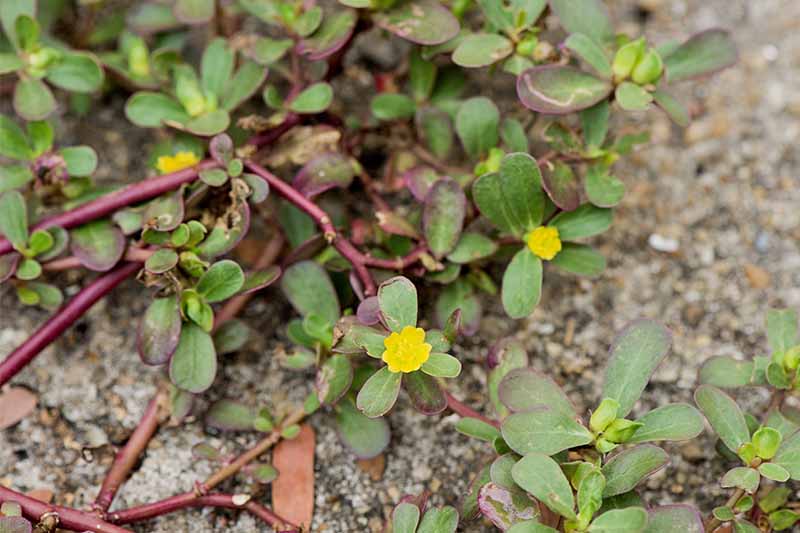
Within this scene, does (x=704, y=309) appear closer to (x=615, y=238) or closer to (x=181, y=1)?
(x=615, y=238)

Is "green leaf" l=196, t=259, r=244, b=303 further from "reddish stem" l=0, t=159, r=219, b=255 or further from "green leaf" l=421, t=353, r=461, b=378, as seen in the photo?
"green leaf" l=421, t=353, r=461, b=378

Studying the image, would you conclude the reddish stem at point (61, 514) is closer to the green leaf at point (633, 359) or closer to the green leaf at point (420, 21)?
the green leaf at point (633, 359)

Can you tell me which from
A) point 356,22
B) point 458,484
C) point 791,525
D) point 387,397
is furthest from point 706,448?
point 356,22

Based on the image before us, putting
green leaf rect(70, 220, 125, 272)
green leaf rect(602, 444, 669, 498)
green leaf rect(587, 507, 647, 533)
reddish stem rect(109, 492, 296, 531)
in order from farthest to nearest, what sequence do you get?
green leaf rect(70, 220, 125, 272), reddish stem rect(109, 492, 296, 531), green leaf rect(602, 444, 669, 498), green leaf rect(587, 507, 647, 533)

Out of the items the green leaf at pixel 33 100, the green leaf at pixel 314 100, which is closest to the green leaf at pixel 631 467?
the green leaf at pixel 314 100

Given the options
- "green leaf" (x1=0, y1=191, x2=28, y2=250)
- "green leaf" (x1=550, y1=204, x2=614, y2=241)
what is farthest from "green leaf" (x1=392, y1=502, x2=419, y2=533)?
"green leaf" (x1=0, y1=191, x2=28, y2=250)
